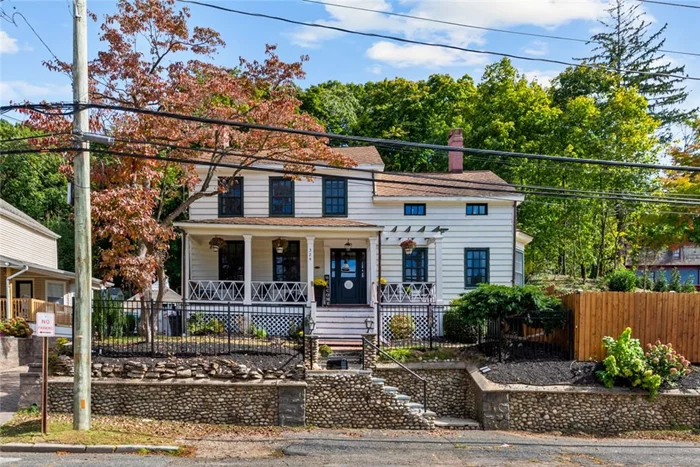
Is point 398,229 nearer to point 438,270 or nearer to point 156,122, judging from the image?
point 438,270

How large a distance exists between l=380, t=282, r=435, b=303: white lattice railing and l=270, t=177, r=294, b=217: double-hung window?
4364 mm

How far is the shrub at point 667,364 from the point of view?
12922 millimetres

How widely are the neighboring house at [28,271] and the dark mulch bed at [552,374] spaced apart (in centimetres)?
1586

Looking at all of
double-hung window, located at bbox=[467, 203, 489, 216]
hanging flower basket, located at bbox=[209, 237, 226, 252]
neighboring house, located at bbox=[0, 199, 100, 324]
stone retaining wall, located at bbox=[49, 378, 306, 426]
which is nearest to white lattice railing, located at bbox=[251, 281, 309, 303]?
hanging flower basket, located at bbox=[209, 237, 226, 252]

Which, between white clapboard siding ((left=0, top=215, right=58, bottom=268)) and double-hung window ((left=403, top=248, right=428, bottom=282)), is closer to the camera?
double-hung window ((left=403, top=248, right=428, bottom=282))

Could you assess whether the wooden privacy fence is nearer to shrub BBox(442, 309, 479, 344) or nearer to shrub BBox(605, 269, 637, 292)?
shrub BBox(605, 269, 637, 292)

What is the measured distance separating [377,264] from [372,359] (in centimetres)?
591

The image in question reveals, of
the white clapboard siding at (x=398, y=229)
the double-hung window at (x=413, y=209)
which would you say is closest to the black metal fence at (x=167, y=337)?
the white clapboard siding at (x=398, y=229)

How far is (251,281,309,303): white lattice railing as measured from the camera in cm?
1956

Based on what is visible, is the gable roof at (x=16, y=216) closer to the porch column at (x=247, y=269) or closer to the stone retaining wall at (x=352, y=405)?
the porch column at (x=247, y=269)

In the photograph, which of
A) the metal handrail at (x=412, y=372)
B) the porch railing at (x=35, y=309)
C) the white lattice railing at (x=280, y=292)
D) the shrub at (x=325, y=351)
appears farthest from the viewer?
the porch railing at (x=35, y=309)

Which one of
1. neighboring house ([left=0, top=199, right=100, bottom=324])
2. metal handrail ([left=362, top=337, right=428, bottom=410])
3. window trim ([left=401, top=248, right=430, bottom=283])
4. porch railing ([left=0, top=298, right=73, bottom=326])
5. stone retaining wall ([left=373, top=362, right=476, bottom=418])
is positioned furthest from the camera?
neighboring house ([left=0, top=199, right=100, bottom=324])

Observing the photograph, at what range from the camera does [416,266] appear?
69.3 feet

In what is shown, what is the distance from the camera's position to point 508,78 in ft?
95.9
